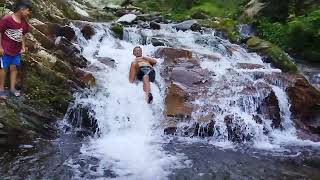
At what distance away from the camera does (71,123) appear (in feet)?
35.5

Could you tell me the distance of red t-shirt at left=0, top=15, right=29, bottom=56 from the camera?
9.07 metres

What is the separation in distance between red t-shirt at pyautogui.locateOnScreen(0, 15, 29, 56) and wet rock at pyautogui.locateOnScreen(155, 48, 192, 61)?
5.49 metres

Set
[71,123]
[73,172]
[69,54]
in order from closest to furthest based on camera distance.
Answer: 1. [73,172]
2. [71,123]
3. [69,54]

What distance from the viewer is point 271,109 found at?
11.8 metres

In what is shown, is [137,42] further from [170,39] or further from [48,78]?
[48,78]

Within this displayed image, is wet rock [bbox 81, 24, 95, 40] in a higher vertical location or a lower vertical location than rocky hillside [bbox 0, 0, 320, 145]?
higher

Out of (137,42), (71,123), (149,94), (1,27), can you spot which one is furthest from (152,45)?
(1,27)

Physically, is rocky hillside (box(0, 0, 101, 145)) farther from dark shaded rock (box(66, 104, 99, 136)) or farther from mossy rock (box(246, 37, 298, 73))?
mossy rock (box(246, 37, 298, 73))

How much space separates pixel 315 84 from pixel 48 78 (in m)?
7.71

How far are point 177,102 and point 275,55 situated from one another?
4.82 meters

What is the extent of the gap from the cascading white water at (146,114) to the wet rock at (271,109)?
0.44ft

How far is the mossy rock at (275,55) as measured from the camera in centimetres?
1439

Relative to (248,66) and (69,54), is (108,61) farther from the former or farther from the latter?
(248,66)

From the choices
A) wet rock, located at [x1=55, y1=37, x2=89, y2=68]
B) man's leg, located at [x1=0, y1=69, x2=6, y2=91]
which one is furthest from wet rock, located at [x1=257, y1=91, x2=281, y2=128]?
man's leg, located at [x1=0, y1=69, x2=6, y2=91]
